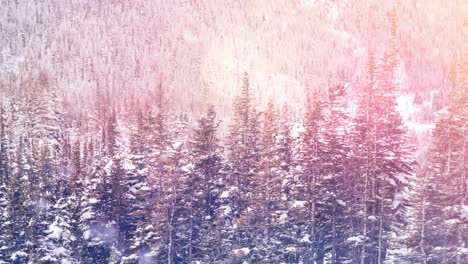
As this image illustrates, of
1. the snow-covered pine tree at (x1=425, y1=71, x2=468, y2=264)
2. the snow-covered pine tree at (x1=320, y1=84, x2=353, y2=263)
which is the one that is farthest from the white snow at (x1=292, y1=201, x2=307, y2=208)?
the snow-covered pine tree at (x1=425, y1=71, x2=468, y2=264)

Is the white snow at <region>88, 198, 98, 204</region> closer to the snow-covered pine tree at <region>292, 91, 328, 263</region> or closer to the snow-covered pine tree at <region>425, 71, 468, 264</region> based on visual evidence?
the snow-covered pine tree at <region>292, 91, 328, 263</region>

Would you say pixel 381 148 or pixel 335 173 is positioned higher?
pixel 381 148

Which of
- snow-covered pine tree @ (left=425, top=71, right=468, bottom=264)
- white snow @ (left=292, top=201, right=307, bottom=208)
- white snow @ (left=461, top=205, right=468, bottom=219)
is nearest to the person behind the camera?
white snow @ (left=461, top=205, right=468, bottom=219)

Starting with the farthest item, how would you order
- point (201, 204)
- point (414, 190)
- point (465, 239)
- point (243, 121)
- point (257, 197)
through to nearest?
1. point (243, 121)
2. point (201, 204)
3. point (257, 197)
4. point (414, 190)
5. point (465, 239)

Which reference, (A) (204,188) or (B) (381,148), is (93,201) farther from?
(B) (381,148)

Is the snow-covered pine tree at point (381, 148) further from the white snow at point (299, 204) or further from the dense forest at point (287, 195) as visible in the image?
the white snow at point (299, 204)

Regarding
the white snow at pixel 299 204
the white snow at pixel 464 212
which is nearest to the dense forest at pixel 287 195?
the white snow at pixel 464 212

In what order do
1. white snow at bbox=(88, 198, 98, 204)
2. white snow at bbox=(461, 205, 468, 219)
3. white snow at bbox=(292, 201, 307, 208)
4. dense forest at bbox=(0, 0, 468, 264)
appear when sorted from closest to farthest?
white snow at bbox=(461, 205, 468, 219) → dense forest at bbox=(0, 0, 468, 264) → white snow at bbox=(292, 201, 307, 208) → white snow at bbox=(88, 198, 98, 204)

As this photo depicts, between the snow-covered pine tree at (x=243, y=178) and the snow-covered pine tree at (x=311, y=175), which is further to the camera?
the snow-covered pine tree at (x=243, y=178)

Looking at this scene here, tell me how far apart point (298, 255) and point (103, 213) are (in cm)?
1422

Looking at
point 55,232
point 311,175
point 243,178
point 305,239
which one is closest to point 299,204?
point 311,175

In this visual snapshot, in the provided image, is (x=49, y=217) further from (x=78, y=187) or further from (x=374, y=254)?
(x=374, y=254)

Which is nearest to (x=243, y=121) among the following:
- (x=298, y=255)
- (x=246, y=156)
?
(x=246, y=156)

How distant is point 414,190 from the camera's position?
2775 centimetres
